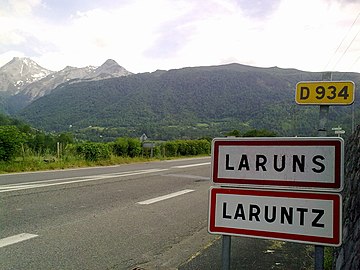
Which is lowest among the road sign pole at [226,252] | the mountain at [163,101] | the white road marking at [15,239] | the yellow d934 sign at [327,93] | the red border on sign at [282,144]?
the white road marking at [15,239]

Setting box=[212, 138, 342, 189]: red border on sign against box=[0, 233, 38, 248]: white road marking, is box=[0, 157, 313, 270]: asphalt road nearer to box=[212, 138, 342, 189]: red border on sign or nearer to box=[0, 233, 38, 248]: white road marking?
box=[0, 233, 38, 248]: white road marking

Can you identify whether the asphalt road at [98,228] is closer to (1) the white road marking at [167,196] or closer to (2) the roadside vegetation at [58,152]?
(1) the white road marking at [167,196]

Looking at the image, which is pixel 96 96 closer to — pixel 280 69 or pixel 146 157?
pixel 280 69

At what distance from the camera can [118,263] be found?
165 inches

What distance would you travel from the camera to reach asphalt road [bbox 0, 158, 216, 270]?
4277 mm

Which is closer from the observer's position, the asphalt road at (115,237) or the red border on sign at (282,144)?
the red border on sign at (282,144)

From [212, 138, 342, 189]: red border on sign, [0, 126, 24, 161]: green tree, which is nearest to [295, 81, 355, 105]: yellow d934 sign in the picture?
[212, 138, 342, 189]: red border on sign

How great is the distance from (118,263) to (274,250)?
7.11ft

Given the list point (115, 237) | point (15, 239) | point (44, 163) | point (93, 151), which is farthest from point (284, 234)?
point (93, 151)

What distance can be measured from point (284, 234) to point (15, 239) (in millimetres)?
4163

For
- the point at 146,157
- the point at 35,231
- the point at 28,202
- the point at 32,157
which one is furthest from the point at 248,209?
the point at 146,157

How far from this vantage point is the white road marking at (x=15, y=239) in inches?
184

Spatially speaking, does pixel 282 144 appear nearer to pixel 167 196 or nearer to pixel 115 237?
pixel 115 237

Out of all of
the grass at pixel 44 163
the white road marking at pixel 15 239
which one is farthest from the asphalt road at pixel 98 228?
the grass at pixel 44 163
